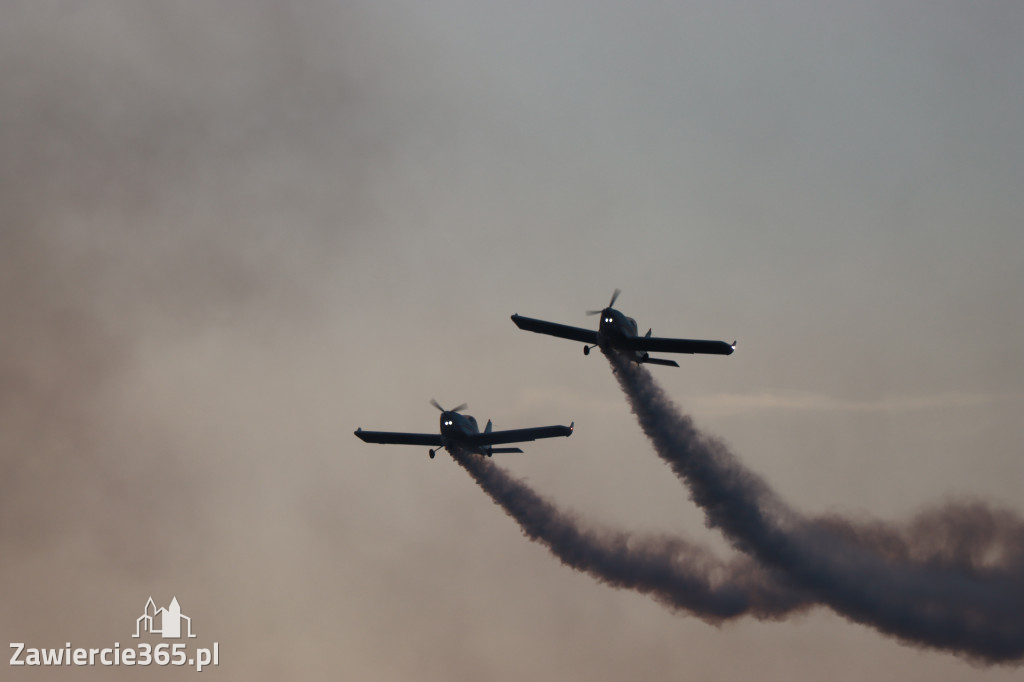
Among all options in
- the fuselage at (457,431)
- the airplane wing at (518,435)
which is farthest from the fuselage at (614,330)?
the fuselage at (457,431)

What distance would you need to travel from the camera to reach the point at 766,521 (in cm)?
8150

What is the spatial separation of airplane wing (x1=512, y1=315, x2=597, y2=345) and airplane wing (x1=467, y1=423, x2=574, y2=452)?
7222 mm

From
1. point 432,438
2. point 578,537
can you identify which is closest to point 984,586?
point 578,537

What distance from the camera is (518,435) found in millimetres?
77500

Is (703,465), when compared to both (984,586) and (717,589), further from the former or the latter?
(984,586)

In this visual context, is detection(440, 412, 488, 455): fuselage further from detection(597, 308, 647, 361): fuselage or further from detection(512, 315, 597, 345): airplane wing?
detection(597, 308, 647, 361): fuselage

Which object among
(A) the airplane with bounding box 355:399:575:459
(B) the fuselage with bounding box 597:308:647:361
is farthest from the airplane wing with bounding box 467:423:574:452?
(B) the fuselage with bounding box 597:308:647:361

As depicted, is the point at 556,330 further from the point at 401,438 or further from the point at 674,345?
the point at 401,438

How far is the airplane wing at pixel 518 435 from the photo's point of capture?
247 ft

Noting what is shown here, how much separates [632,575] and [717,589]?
7545 millimetres

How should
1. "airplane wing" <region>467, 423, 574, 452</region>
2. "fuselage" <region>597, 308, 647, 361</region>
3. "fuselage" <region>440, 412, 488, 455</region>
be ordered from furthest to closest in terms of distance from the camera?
"fuselage" <region>440, 412, 488, 455</region> < "airplane wing" <region>467, 423, 574, 452</region> < "fuselage" <region>597, 308, 647, 361</region>

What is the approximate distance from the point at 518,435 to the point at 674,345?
14.6 meters

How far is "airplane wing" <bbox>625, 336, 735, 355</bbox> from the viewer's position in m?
70.0

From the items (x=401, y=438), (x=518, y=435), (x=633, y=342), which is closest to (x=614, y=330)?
(x=633, y=342)
